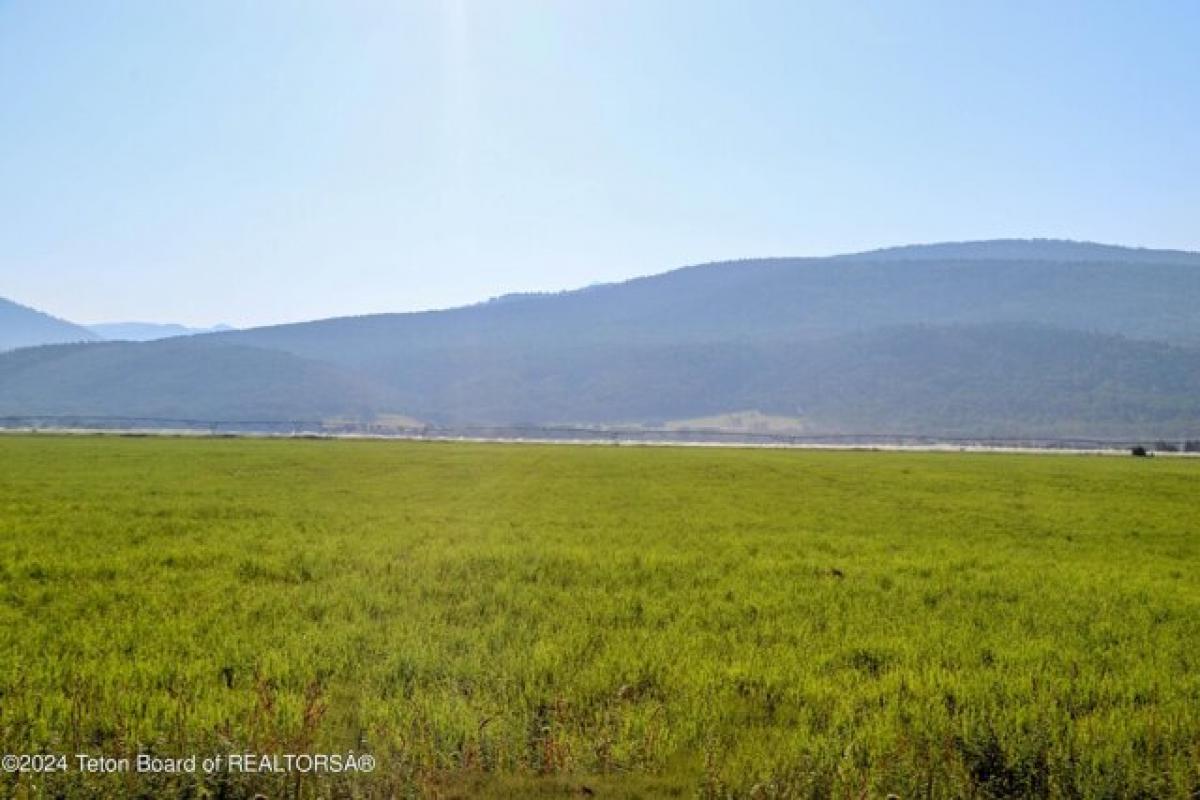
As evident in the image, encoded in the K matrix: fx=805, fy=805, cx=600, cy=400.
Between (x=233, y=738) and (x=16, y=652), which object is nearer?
(x=233, y=738)

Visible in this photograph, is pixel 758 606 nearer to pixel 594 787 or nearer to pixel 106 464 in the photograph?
pixel 594 787

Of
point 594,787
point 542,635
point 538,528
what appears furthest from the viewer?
point 538,528

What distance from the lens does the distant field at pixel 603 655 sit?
6488 mm

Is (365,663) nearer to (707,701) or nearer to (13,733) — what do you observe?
(13,733)

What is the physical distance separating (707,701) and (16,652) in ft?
24.3

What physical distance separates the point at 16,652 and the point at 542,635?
573cm

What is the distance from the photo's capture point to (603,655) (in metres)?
9.09

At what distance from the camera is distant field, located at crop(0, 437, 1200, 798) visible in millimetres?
6488

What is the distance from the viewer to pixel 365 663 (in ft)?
28.4

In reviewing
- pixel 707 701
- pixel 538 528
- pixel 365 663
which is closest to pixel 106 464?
pixel 538 528

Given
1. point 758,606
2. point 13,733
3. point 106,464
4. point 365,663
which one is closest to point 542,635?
point 365,663

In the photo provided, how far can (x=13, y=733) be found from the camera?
663 cm

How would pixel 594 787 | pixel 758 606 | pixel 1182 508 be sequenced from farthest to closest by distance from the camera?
pixel 1182 508 < pixel 758 606 < pixel 594 787

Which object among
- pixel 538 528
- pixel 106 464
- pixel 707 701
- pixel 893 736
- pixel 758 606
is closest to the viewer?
pixel 893 736
